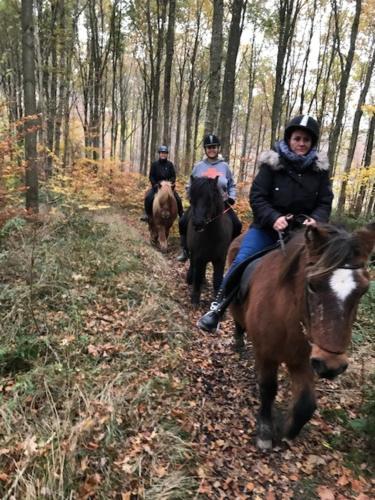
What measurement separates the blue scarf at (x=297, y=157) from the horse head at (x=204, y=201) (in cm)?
269

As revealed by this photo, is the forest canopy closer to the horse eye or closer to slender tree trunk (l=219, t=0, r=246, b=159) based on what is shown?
slender tree trunk (l=219, t=0, r=246, b=159)

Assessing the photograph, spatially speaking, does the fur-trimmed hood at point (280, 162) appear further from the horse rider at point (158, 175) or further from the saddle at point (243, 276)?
the horse rider at point (158, 175)

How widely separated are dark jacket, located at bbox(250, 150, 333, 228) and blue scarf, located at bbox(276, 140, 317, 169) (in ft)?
0.12

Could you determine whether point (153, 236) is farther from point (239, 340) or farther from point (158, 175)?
point (239, 340)

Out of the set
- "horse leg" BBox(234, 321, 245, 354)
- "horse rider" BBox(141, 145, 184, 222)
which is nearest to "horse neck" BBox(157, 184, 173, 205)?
"horse rider" BBox(141, 145, 184, 222)

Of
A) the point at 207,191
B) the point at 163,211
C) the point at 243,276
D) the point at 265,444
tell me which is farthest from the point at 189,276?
the point at 265,444

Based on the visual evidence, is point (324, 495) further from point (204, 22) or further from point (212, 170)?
point (204, 22)

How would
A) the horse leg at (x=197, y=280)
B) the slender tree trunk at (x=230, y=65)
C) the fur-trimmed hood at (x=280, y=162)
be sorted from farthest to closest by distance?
the slender tree trunk at (x=230, y=65) → the horse leg at (x=197, y=280) → the fur-trimmed hood at (x=280, y=162)

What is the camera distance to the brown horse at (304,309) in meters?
2.30

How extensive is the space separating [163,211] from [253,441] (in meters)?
7.42

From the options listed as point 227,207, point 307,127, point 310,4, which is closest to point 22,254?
point 227,207

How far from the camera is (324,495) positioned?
10.0 ft

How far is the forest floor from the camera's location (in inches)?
111

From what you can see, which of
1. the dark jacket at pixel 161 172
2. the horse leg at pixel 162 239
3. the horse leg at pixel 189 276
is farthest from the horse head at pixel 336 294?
the dark jacket at pixel 161 172
